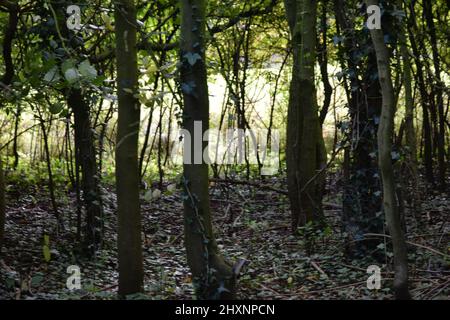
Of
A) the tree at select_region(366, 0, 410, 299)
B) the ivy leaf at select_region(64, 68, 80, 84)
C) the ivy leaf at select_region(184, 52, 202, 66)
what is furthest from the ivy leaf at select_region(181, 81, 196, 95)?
the tree at select_region(366, 0, 410, 299)

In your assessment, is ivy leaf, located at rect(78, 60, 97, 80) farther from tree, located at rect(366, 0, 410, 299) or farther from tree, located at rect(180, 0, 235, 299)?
tree, located at rect(366, 0, 410, 299)

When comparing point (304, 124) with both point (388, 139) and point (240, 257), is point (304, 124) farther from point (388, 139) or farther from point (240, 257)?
point (388, 139)

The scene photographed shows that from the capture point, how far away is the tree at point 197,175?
461 centimetres

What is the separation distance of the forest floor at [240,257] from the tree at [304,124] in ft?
1.24

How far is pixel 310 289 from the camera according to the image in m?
5.56

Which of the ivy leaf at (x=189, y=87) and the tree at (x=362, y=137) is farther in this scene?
the tree at (x=362, y=137)

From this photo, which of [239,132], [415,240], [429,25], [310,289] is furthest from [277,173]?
[310,289]

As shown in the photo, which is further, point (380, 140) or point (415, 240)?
point (415, 240)

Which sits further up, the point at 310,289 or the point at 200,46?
the point at 200,46

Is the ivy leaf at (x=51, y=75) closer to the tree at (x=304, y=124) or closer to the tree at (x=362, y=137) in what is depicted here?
the tree at (x=362, y=137)

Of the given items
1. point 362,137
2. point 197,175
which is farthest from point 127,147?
point 362,137

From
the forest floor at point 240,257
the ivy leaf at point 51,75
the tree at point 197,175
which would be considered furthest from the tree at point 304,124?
the ivy leaf at point 51,75

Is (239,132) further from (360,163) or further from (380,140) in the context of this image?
(380,140)
